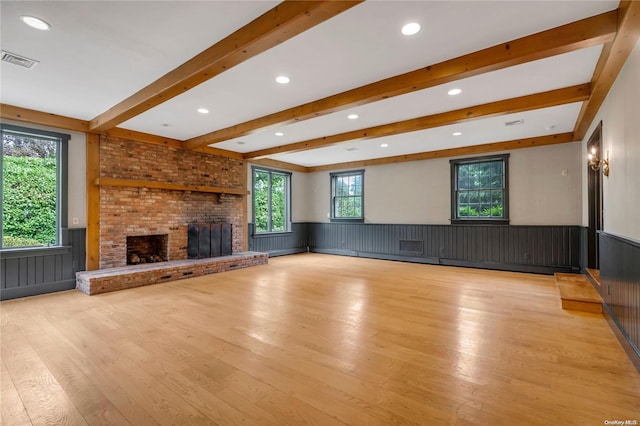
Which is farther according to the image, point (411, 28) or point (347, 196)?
point (347, 196)

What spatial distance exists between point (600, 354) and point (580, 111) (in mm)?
3664

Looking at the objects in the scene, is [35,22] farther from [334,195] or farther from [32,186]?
[334,195]

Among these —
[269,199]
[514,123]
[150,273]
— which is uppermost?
[514,123]

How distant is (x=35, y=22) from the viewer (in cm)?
253

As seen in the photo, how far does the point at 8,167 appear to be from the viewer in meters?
4.59

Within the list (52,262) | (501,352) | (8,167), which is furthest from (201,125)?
(501,352)

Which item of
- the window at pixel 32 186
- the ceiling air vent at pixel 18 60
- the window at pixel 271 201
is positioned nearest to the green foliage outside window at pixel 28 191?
the window at pixel 32 186

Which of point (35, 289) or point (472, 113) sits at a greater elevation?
point (472, 113)

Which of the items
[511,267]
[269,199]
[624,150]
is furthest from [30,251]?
[511,267]

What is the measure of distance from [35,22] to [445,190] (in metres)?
7.46

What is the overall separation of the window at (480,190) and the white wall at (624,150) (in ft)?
9.63

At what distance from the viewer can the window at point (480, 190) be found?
22.4 feet

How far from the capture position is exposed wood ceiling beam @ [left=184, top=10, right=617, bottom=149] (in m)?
2.46

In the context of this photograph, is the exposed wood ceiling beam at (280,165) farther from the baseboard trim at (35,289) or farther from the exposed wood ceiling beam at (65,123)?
the baseboard trim at (35,289)
